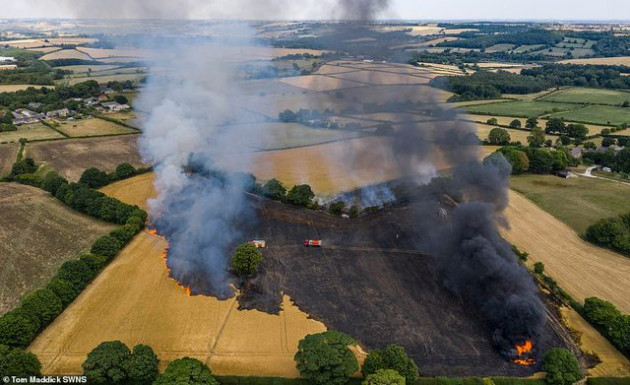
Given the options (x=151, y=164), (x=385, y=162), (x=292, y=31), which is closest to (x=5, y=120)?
(x=151, y=164)

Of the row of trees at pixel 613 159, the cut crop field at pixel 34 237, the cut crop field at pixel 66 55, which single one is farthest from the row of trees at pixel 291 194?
the cut crop field at pixel 66 55

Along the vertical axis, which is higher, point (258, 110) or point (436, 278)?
point (258, 110)

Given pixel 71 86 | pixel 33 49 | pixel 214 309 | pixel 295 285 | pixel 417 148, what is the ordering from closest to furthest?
pixel 214 309 < pixel 295 285 < pixel 417 148 < pixel 71 86 < pixel 33 49

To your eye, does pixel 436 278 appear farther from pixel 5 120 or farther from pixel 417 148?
pixel 5 120

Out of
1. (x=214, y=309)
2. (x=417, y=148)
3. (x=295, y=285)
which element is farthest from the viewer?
(x=417, y=148)

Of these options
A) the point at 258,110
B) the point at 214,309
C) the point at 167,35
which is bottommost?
the point at 214,309

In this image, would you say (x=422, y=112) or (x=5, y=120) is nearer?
(x=422, y=112)

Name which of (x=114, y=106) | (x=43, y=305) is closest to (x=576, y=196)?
(x=43, y=305)
